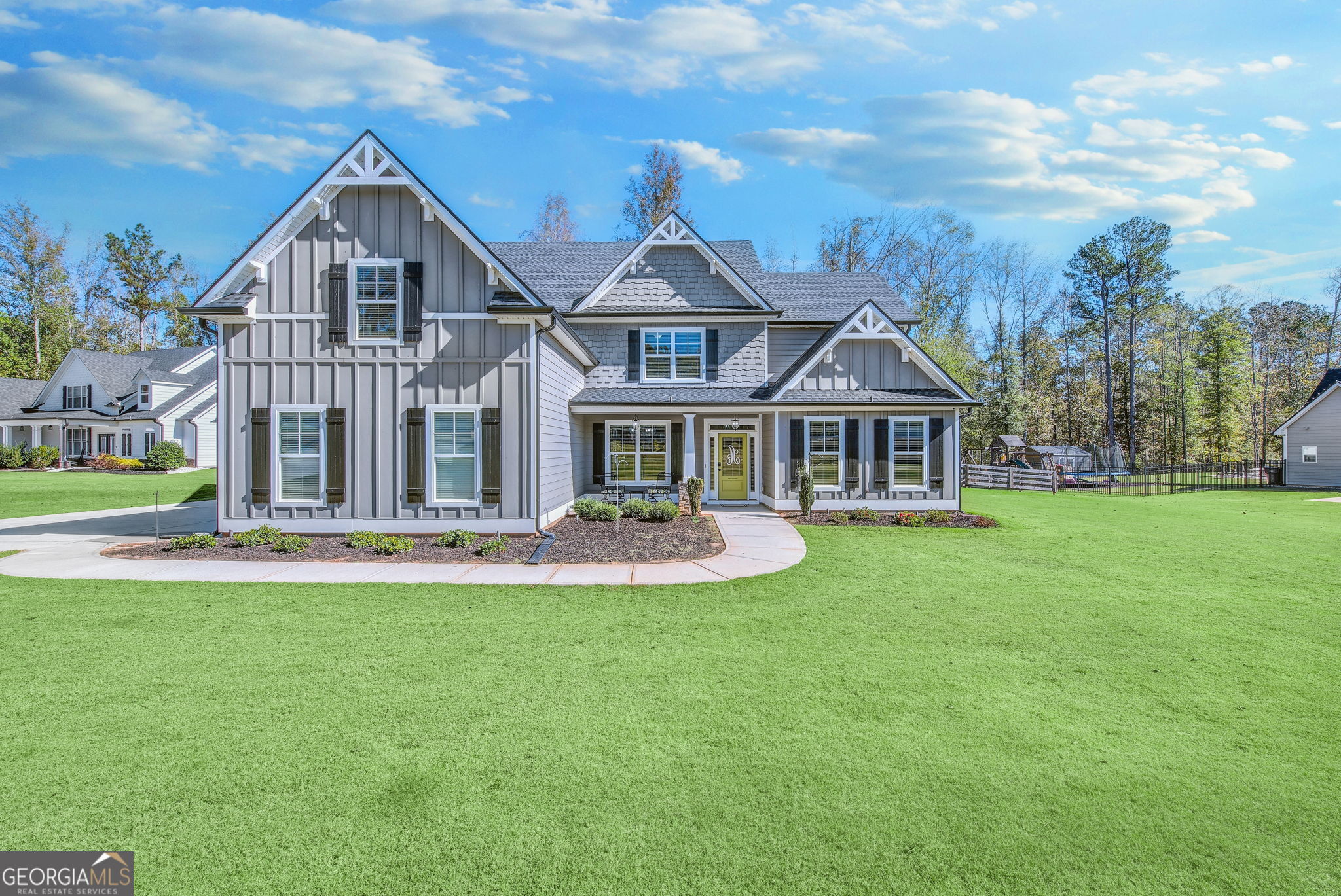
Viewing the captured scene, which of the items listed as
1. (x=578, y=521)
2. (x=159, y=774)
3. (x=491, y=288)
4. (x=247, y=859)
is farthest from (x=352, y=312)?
(x=247, y=859)

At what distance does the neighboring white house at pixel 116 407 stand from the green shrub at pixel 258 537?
30.9 meters

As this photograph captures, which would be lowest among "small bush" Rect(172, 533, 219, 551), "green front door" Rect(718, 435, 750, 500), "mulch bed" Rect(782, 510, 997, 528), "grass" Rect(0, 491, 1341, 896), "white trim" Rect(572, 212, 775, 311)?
"grass" Rect(0, 491, 1341, 896)

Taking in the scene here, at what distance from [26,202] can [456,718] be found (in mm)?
66541

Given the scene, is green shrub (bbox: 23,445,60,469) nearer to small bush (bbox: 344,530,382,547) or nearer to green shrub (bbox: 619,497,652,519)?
small bush (bbox: 344,530,382,547)

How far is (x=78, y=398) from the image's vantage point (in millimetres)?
38500

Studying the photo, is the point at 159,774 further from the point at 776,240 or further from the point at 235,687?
the point at 776,240

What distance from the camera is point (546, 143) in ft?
65.8

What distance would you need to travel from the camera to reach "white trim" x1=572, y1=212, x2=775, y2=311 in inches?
670

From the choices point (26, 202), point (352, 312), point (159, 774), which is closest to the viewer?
point (159, 774)

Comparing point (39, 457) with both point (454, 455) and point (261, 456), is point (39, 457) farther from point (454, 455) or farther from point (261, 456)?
point (454, 455)

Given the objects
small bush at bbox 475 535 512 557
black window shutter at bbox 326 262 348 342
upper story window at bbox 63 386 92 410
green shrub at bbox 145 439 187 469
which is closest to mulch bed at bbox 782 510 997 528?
small bush at bbox 475 535 512 557

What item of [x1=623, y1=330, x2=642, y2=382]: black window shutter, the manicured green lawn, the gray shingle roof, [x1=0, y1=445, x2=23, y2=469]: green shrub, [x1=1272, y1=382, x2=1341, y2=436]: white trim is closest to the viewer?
[x1=623, y1=330, x2=642, y2=382]: black window shutter

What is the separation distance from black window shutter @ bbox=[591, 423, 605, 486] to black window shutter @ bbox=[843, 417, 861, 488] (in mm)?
6940

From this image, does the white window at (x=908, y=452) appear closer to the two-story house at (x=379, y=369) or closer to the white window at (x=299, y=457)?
the two-story house at (x=379, y=369)
